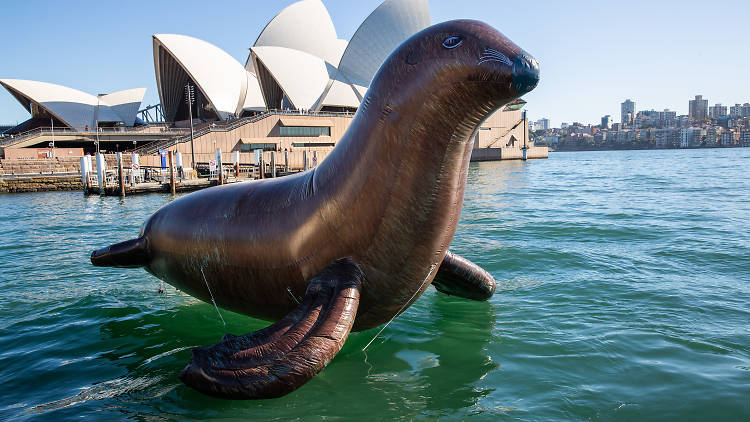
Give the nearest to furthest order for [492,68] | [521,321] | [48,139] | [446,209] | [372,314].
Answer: [492,68], [446,209], [372,314], [521,321], [48,139]

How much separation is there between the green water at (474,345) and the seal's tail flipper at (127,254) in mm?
866

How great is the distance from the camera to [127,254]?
18.4ft

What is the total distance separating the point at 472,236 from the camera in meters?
11.7

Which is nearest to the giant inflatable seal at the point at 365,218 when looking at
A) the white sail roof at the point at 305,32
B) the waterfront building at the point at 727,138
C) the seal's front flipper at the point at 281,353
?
the seal's front flipper at the point at 281,353

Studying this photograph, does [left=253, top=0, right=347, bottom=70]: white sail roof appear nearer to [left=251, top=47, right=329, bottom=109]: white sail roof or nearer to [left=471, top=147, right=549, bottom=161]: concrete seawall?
[left=251, top=47, right=329, bottom=109]: white sail roof

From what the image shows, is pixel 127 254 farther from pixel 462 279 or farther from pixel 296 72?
pixel 296 72

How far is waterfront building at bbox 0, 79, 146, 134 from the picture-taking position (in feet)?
180

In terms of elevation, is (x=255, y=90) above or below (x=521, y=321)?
above

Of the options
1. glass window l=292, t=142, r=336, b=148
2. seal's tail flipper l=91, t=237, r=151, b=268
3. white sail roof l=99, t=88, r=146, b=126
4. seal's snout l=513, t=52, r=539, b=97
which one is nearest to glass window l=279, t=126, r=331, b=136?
glass window l=292, t=142, r=336, b=148


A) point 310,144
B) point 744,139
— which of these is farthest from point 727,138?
point 310,144

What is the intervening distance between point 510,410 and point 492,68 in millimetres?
2508

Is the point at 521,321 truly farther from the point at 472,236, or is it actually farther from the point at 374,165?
the point at 472,236

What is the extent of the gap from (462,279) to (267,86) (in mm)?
59005

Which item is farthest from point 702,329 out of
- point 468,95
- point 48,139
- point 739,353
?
point 48,139
